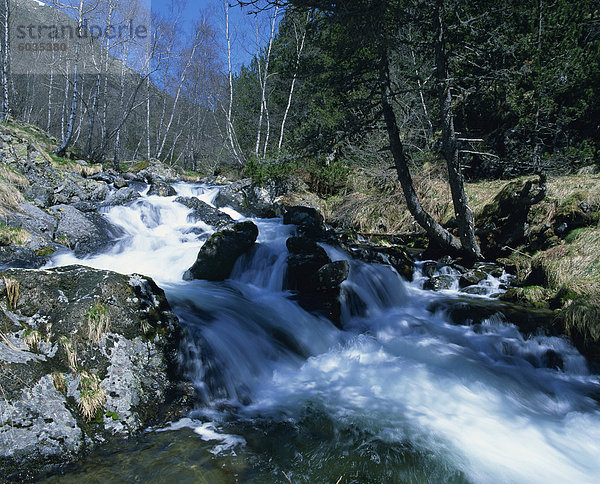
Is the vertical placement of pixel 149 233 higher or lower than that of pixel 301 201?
lower

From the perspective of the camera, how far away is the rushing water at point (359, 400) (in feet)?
9.53

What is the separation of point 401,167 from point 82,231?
28.5ft

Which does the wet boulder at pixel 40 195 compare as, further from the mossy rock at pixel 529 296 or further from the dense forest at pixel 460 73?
the mossy rock at pixel 529 296

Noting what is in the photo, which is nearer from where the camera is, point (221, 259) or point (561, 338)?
point (561, 338)

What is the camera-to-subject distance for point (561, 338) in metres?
5.45

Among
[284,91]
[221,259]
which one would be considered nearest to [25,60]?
[284,91]

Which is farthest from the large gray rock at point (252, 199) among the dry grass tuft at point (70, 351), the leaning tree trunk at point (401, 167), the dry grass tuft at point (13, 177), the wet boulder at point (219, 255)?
the dry grass tuft at point (70, 351)

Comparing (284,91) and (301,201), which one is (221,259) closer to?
(301,201)

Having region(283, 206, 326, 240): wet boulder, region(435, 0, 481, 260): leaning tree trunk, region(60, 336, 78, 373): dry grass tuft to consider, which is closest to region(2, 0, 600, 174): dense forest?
region(435, 0, 481, 260): leaning tree trunk

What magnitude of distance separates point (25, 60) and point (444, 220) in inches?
1995

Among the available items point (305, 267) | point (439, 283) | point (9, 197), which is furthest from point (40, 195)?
point (439, 283)

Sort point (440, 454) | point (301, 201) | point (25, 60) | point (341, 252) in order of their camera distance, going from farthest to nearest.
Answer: point (25, 60), point (301, 201), point (341, 252), point (440, 454)

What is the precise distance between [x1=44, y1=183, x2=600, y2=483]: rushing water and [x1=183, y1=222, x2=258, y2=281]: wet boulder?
0.49 m

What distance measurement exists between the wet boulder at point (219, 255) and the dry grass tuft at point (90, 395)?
4572 millimetres
